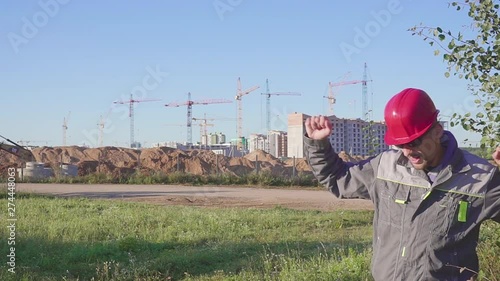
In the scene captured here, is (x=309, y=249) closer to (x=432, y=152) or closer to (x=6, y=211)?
(x=432, y=152)

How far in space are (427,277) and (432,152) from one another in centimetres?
57

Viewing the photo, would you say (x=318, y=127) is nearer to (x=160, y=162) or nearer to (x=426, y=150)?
(x=426, y=150)

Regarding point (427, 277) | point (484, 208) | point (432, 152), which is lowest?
point (427, 277)

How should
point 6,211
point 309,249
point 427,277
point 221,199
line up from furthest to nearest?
1. point 221,199
2. point 6,211
3. point 309,249
4. point 427,277

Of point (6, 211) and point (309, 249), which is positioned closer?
point (309, 249)

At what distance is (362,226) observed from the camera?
1241 centimetres

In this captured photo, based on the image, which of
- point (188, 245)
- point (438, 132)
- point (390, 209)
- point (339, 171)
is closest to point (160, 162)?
point (188, 245)

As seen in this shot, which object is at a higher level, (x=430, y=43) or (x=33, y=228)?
(x=430, y=43)

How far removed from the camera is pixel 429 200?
2797mm

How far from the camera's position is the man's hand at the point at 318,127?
3.02 m

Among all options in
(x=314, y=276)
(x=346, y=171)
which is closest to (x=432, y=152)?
(x=346, y=171)

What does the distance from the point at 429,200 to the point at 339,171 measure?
20.1 inches

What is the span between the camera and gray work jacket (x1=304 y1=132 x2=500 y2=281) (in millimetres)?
2770

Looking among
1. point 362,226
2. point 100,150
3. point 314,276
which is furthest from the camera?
point 100,150
